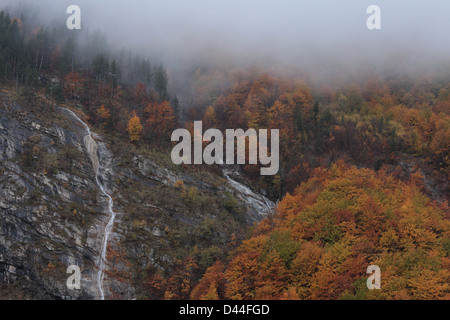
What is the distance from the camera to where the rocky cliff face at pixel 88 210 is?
48.5 meters

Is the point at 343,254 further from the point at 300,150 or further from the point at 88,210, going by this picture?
the point at 300,150

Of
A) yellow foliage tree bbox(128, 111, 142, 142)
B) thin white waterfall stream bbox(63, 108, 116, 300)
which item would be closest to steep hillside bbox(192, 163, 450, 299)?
thin white waterfall stream bbox(63, 108, 116, 300)

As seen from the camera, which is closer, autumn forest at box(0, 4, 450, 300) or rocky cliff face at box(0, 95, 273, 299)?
autumn forest at box(0, 4, 450, 300)

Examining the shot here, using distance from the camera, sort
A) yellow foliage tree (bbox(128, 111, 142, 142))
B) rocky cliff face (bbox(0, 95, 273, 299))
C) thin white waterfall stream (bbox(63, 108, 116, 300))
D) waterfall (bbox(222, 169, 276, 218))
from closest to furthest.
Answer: rocky cliff face (bbox(0, 95, 273, 299)) < thin white waterfall stream (bbox(63, 108, 116, 300)) < waterfall (bbox(222, 169, 276, 218)) < yellow foliage tree (bbox(128, 111, 142, 142))

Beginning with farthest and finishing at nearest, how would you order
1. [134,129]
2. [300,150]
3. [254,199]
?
[300,150] < [134,129] < [254,199]

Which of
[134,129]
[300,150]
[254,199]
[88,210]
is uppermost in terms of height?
[134,129]

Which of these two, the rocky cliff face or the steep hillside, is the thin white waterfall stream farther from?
the steep hillside

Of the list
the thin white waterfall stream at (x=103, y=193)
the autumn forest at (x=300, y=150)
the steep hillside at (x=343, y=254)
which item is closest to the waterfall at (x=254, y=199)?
the autumn forest at (x=300, y=150)

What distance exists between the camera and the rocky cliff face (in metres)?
48.5

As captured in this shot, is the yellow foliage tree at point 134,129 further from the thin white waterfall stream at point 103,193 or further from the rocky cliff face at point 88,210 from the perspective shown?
the thin white waterfall stream at point 103,193

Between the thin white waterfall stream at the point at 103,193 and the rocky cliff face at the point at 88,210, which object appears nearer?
the rocky cliff face at the point at 88,210

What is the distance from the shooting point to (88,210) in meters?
57.1

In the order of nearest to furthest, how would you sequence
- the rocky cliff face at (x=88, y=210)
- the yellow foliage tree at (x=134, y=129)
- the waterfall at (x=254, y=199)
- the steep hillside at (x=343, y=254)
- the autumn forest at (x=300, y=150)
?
the steep hillside at (x=343, y=254) → the autumn forest at (x=300, y=150) → the rocky cliff face at (x=88, y=210) → the waterfall at (x=254, y=199) → the yellow foliage tree at (x=134, y=129)

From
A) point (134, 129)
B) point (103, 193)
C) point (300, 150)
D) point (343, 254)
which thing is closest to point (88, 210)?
point (103, 193)
